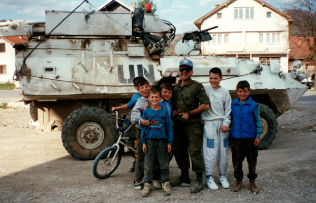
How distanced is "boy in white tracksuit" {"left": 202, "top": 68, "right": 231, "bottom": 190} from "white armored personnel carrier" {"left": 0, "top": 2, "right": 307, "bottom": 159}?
73.7 inches

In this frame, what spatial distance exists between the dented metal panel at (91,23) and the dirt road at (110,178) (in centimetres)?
250

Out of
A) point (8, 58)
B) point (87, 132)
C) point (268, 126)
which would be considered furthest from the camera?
point (8, 58)

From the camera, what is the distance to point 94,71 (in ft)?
18.3

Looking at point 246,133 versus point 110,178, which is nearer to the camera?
point 246,133

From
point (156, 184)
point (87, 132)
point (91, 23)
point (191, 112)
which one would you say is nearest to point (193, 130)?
point (191, 112)

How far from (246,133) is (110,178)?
210 centimetres

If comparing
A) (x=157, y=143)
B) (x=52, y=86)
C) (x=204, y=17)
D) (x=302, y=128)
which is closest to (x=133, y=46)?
(x=52, y=86)

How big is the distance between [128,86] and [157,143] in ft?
6.88

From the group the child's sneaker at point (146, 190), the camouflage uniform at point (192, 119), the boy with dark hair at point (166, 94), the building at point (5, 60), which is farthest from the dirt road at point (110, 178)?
the building at point (5, 60)

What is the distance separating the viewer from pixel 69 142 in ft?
17.3

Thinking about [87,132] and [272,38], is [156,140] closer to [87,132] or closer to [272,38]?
[87,132]

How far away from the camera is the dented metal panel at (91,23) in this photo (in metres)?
5.86

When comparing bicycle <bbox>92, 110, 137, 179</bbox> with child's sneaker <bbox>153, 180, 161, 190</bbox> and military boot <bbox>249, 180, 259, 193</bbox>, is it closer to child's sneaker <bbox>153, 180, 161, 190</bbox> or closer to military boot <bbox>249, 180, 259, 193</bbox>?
child's sneaker <bbox>153, 180, 161, 190</bbox>

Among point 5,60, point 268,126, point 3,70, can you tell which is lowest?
point 268,126
